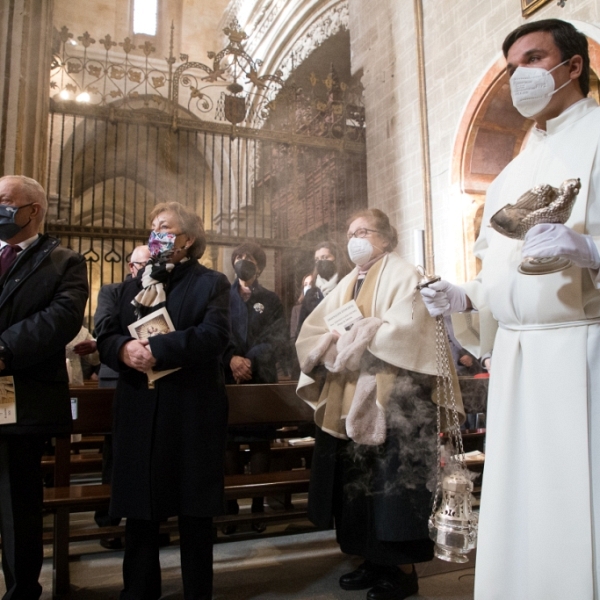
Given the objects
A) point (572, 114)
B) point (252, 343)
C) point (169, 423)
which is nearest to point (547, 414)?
point (572, 114)

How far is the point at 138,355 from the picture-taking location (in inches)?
83.1

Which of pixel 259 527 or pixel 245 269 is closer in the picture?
pixel 259 527

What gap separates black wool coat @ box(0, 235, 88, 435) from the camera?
2.02 m

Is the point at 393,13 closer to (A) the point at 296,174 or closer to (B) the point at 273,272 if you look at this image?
(A) the point at 296,174

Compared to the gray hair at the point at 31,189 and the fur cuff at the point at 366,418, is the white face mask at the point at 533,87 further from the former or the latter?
the gray hair at the point at 31,189

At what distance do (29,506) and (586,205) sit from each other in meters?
2.00

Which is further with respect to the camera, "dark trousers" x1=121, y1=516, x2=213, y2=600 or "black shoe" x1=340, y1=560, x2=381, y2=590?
"black shoe" x1=340, y1=560, x2=381, y2=590

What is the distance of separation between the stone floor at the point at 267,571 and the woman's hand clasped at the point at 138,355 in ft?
3.19

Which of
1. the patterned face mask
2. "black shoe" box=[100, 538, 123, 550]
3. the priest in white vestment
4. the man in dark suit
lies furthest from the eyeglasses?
"black shoe" box=[100, 538, 123, 550]

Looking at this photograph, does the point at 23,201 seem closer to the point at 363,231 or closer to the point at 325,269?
the point at 363,231

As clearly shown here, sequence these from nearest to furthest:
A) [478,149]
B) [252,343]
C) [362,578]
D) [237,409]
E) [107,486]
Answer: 1. [362,578]
2. [107,486]
3. [237,409]
4. [252,343]
5. [478,149]

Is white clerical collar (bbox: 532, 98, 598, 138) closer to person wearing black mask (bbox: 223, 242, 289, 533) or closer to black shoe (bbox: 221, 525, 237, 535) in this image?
person wearing black mask (bbox: 223, 242, 289, 533)

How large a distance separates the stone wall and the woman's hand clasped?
12.7 ft

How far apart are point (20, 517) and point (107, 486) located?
664mm
